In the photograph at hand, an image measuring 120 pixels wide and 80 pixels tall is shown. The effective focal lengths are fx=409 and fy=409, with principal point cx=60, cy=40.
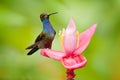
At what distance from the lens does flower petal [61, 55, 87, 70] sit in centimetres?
52

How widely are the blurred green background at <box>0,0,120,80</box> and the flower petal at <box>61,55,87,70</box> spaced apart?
467 mm

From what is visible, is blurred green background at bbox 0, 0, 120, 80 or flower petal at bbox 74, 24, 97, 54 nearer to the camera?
flower petal at bbox 74, 24, 97, 54

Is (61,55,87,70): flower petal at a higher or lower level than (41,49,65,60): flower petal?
lower

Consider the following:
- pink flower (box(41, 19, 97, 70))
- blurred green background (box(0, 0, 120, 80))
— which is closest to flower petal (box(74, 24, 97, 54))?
pink flower (box(41, 19, 97, 70))

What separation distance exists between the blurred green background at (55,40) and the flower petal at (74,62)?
1.53ft

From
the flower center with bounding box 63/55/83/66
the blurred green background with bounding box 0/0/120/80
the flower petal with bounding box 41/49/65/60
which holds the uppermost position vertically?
the flower petal with bounding box 41/49/65/60

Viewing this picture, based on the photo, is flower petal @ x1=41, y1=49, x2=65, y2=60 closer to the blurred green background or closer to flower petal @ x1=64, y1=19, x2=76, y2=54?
flower petal @ x1=64, y1=19, x2=76, y2=54

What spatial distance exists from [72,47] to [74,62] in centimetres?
3

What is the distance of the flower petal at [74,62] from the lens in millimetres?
523

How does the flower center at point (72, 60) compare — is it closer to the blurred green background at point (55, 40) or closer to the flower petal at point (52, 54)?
the flower petal at point (52, 54)

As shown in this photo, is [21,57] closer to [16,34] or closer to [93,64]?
[16,34]

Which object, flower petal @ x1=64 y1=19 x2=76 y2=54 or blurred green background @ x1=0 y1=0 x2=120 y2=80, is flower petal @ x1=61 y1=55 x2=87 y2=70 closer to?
flower petal @ x1=64 y1=19 x2=76 y2=54

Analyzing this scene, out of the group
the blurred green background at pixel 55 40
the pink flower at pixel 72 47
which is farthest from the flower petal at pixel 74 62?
the blurred green background at pixel 55 40

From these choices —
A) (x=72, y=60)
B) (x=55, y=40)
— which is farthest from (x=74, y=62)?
(x=55, y=40)
